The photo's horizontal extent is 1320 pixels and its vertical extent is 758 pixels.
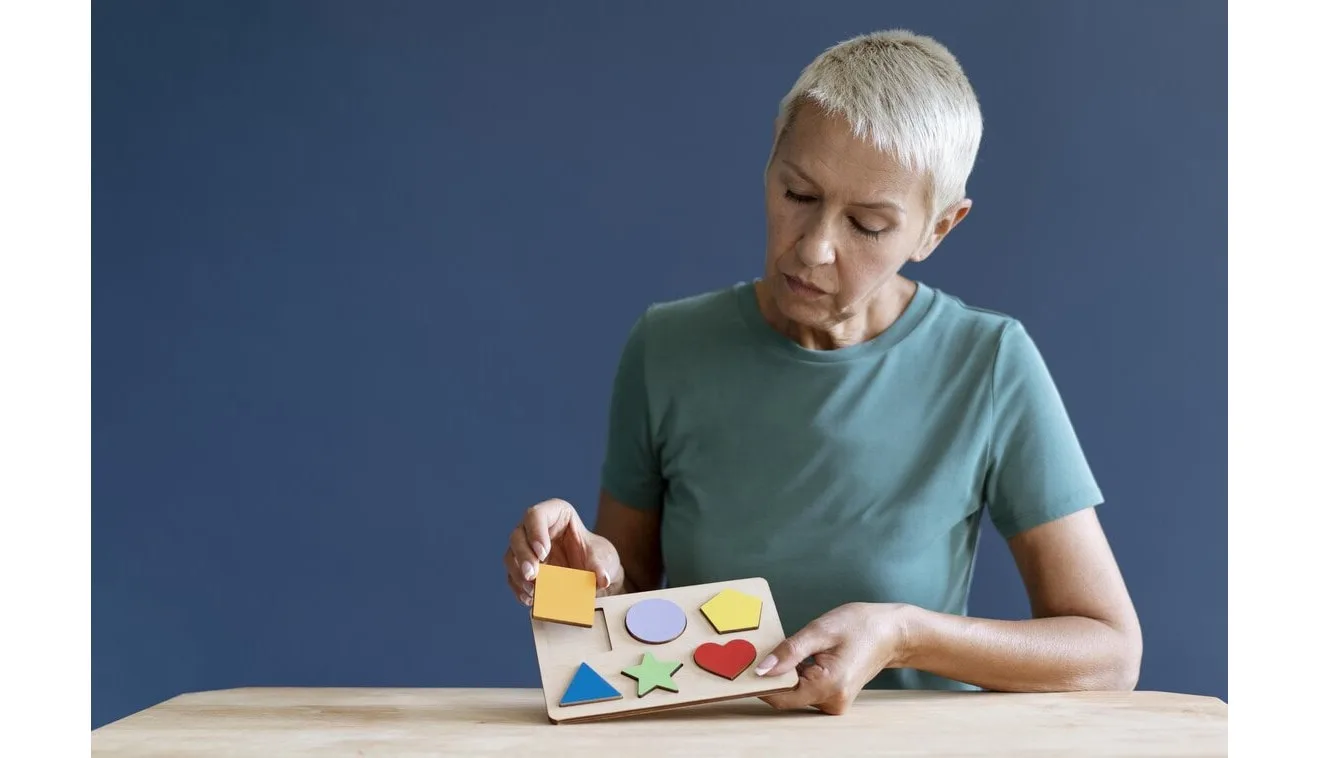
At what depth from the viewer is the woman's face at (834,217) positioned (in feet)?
4.02

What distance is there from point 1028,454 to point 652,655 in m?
0.52

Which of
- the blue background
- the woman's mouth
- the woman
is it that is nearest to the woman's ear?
the woman

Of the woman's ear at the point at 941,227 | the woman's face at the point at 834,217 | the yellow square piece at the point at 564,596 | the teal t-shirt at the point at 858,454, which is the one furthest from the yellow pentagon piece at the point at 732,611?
the woman's ear at the point at 941,227

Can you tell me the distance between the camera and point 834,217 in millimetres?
1237

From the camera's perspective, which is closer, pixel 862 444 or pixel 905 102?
pixel 905 102

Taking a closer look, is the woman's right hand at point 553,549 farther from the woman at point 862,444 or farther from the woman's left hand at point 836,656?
the woman's left hand at point 836,656

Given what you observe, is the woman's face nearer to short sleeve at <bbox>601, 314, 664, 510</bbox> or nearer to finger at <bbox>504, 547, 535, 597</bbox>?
short sleeve at <bbox>601, 314, 664, 510</bbox>

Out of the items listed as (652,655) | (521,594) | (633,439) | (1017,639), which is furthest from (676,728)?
(633,439)

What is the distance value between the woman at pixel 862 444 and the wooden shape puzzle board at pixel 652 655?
0.05 meters

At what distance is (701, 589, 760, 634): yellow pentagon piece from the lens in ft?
3.68

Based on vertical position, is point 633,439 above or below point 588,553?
above

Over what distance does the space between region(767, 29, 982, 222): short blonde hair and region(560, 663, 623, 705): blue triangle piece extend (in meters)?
0.58

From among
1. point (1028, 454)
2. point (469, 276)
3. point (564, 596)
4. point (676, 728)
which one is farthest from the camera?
point (469, 276)

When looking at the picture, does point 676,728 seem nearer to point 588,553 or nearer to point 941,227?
point 588,553
